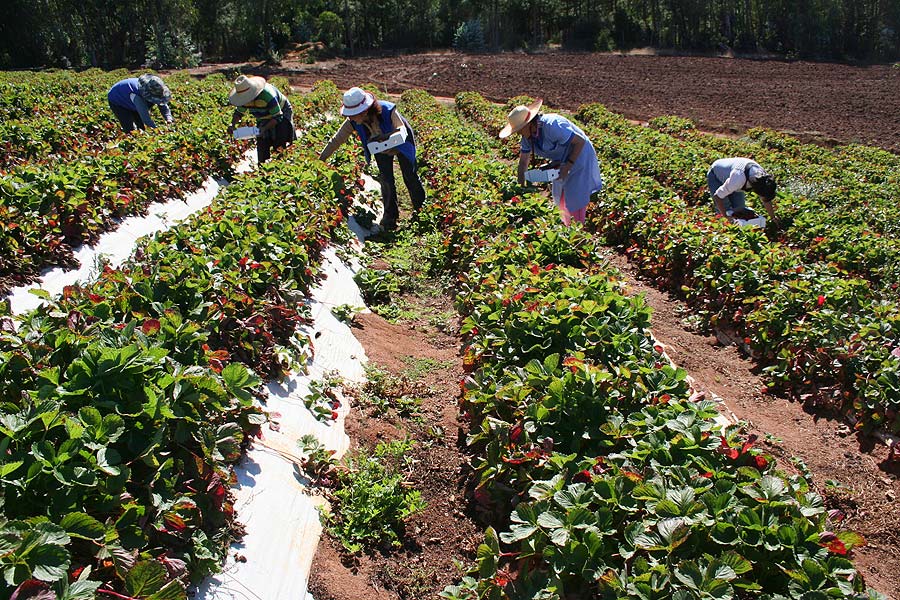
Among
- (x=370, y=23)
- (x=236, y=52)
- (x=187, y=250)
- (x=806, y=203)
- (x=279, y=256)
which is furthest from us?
(x=370, y=23)

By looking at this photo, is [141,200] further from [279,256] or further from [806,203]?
[806,203]

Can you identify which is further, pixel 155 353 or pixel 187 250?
pixel 187 250

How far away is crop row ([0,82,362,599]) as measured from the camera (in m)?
2.03

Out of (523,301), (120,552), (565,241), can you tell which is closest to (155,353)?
(120,552)

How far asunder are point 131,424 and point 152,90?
29.7ft

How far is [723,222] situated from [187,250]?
565 centimetres

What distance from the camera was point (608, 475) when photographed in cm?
261

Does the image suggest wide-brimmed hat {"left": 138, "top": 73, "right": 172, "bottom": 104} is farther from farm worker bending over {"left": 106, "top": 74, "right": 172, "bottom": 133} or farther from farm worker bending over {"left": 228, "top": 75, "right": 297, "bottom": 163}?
farm worker bending over {"left": 228, "top": 75, "right": 297, "bottom": 163}

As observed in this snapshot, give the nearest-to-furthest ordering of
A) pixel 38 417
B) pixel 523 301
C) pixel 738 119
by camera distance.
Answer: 1. pixel 38 417
2. pixel 523 301
3. pixel 738 119

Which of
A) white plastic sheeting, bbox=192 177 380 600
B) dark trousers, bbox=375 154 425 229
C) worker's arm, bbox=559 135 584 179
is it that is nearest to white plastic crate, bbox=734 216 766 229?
worker's arm, bbox=559 135 584 179

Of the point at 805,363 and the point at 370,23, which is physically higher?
the point at 370,23

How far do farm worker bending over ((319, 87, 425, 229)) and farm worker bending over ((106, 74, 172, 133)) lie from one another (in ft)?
12.9

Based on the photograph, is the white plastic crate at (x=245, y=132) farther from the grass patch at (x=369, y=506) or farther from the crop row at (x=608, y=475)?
the grass patch at (x=369, y=506)

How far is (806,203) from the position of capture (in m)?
8.93
